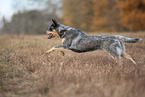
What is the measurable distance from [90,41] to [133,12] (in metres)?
12.8

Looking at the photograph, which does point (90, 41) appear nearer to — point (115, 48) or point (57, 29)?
point (115, 48)

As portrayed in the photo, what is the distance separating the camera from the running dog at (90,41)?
4379 mm

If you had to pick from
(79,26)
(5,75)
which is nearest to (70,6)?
(79,26)

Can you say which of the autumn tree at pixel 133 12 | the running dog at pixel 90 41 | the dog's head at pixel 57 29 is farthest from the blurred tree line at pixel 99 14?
the dog's head at pixel 57 29

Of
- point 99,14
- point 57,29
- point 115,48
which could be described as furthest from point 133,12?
point 57,29

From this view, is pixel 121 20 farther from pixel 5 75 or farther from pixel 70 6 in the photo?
pixel 5 75

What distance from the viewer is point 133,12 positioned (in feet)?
50.0

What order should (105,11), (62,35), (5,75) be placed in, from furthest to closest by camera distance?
1. (105,11)
2. (62,35)
3. (5,75)

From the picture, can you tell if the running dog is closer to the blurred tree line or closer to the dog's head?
the dog's head

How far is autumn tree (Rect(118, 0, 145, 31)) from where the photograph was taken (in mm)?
15117

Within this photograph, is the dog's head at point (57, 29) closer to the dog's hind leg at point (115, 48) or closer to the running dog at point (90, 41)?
the running dog at point (90, 41)

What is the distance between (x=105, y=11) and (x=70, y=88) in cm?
1710

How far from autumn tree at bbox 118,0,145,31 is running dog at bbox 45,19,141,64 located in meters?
12.3

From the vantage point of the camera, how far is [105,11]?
1820 centimetres
